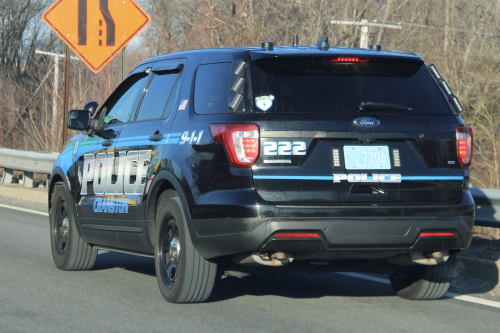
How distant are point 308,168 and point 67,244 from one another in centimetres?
337

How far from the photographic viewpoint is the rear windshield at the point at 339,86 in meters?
5.21

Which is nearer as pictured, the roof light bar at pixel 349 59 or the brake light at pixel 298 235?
the brake light at pixel 298 235

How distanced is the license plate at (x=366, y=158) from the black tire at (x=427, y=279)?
1200 millimetres

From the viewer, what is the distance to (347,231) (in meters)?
5.04

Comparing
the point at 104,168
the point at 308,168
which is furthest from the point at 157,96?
the point at 308,168

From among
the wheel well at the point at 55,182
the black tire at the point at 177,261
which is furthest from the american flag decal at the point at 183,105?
the wheel well at the point at 55,182

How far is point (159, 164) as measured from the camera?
595 cm

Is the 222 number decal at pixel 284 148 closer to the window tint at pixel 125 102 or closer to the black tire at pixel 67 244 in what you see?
the window tint at pixel 125 102

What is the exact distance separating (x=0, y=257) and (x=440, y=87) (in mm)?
4918

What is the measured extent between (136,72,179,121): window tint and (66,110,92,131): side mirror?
78cm

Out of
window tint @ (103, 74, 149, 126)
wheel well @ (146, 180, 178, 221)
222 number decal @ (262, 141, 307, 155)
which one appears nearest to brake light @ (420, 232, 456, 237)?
222 number decal @ (262, 141, 307, 155)

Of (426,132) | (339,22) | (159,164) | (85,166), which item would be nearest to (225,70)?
(159,164)

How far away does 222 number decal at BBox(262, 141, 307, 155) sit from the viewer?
5.06 m

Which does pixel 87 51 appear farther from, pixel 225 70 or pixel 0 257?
pixel 225 70
